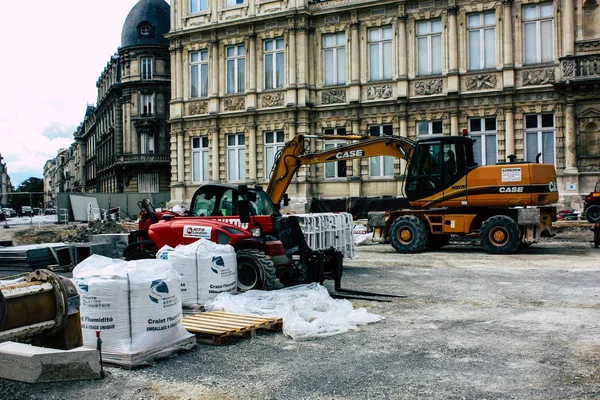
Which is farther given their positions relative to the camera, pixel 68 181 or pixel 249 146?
pixel 68 181

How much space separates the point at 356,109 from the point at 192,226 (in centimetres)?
2121

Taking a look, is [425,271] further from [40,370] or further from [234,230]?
[40,370]

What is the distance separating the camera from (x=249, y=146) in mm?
34375

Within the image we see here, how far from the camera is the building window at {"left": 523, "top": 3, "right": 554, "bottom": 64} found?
2878cm

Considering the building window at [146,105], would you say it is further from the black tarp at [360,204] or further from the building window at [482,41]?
the building window at [482,41]

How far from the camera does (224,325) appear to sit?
848 cm

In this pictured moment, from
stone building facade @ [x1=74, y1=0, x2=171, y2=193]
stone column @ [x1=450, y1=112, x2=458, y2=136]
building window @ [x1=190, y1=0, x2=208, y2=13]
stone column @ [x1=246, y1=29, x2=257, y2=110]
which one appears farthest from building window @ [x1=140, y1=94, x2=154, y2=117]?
stone column @ [x1=450, y1=112, x2=458, y2=136]

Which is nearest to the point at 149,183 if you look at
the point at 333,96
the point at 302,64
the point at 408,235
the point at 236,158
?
the point at 236,158

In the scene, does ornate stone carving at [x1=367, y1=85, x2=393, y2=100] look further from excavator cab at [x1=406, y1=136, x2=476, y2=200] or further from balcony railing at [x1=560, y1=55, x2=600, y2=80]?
excavator cab at [x1=406, y1=136, x2=476, y2=200]

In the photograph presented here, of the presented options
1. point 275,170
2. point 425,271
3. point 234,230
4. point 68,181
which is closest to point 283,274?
point 234,230

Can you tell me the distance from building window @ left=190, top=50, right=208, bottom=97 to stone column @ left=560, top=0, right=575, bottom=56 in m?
18.8

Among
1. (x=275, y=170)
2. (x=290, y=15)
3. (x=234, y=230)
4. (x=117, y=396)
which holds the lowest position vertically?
(x=117, y=396)

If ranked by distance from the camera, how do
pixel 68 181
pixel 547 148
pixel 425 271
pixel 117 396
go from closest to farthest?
1. pixel 117 396
2. pixel 425 271
3. pixel 547 148
4. pixel 68 181

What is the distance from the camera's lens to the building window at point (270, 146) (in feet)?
112
